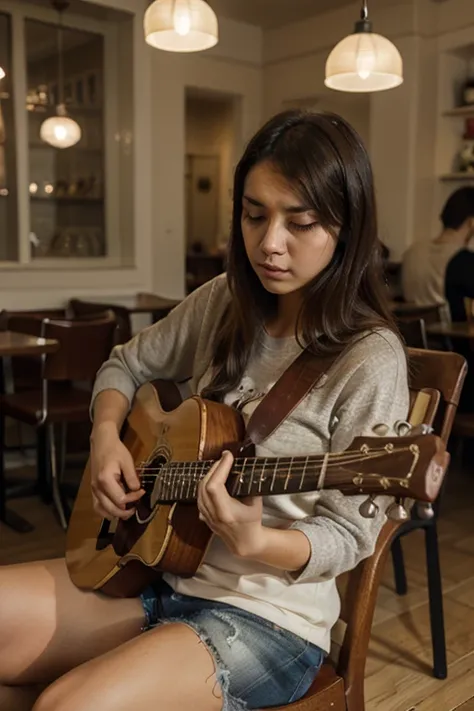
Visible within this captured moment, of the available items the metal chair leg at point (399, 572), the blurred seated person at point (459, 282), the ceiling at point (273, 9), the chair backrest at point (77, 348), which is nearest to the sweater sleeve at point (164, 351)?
the metal chair leg at point (399, 572)

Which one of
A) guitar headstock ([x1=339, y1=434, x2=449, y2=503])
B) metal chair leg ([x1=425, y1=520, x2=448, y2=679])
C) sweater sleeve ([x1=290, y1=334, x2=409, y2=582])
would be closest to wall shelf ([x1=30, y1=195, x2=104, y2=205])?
metal chair leg ([x1=425, y1=520, x2=448, y2=679])

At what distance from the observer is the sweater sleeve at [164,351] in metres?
1.35

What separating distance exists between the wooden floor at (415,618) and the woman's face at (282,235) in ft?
3.66

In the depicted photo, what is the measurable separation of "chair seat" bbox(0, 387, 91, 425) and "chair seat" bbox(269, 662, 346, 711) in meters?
1.91

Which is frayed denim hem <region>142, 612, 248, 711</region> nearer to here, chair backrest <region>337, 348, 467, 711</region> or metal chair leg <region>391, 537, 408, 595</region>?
chair backrest <region>337, 348, 467, 711</region>

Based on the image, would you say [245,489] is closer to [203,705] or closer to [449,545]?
[203,705]

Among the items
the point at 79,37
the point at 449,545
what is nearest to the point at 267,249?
the point at 449,545

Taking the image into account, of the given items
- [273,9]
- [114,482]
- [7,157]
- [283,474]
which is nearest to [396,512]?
[283,474]

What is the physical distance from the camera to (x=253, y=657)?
94cm

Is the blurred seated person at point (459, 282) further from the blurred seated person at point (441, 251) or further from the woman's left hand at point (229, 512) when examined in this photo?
the woman's left hand at point (229, 512)

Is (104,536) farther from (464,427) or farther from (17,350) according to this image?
(464,427)

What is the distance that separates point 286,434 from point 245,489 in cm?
17

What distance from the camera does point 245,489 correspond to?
85cm

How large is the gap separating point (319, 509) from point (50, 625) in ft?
1.42
